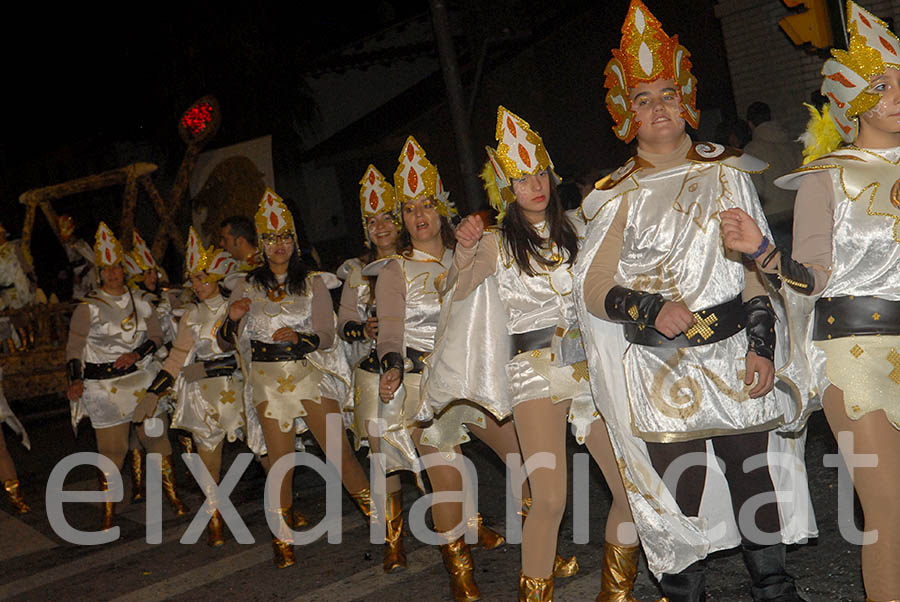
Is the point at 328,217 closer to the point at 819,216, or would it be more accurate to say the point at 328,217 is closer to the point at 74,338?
the point at 74,338

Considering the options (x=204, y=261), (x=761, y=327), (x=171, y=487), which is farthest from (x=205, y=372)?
(x=761, y=327)

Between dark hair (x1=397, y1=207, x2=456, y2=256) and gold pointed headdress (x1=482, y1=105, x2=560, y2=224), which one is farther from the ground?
gold pointed headdress (x1=482, y1=105, x2=560, y2=224)

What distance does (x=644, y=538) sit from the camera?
4020mm

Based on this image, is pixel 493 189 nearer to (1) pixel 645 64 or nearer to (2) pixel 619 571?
(1) pixel 645 64

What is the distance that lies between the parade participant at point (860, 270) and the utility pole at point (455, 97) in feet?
23.5

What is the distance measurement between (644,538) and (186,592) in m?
3.26

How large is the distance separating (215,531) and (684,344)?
171 inches

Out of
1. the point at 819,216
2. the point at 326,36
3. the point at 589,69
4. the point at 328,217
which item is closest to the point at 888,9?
the point at 819,216

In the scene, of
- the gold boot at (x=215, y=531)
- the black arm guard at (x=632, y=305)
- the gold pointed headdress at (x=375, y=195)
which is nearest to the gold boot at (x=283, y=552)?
the gold boot at (x=215, y=531)

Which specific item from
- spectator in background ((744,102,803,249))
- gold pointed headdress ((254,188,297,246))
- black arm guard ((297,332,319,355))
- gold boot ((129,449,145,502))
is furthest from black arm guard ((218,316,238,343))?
spectator in background ((744,102,803,249))

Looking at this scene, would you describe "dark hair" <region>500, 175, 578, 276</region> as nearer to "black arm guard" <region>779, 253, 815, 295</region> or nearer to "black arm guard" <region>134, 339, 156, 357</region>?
"black arm guard" <region>779, 253, 815, 295</region>

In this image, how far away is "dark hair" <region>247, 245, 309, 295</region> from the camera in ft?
21.8

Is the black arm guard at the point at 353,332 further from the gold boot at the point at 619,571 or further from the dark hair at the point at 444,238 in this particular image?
the gold boot at the point at 619,571

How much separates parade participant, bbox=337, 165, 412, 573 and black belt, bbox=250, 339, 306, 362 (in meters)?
0.30
